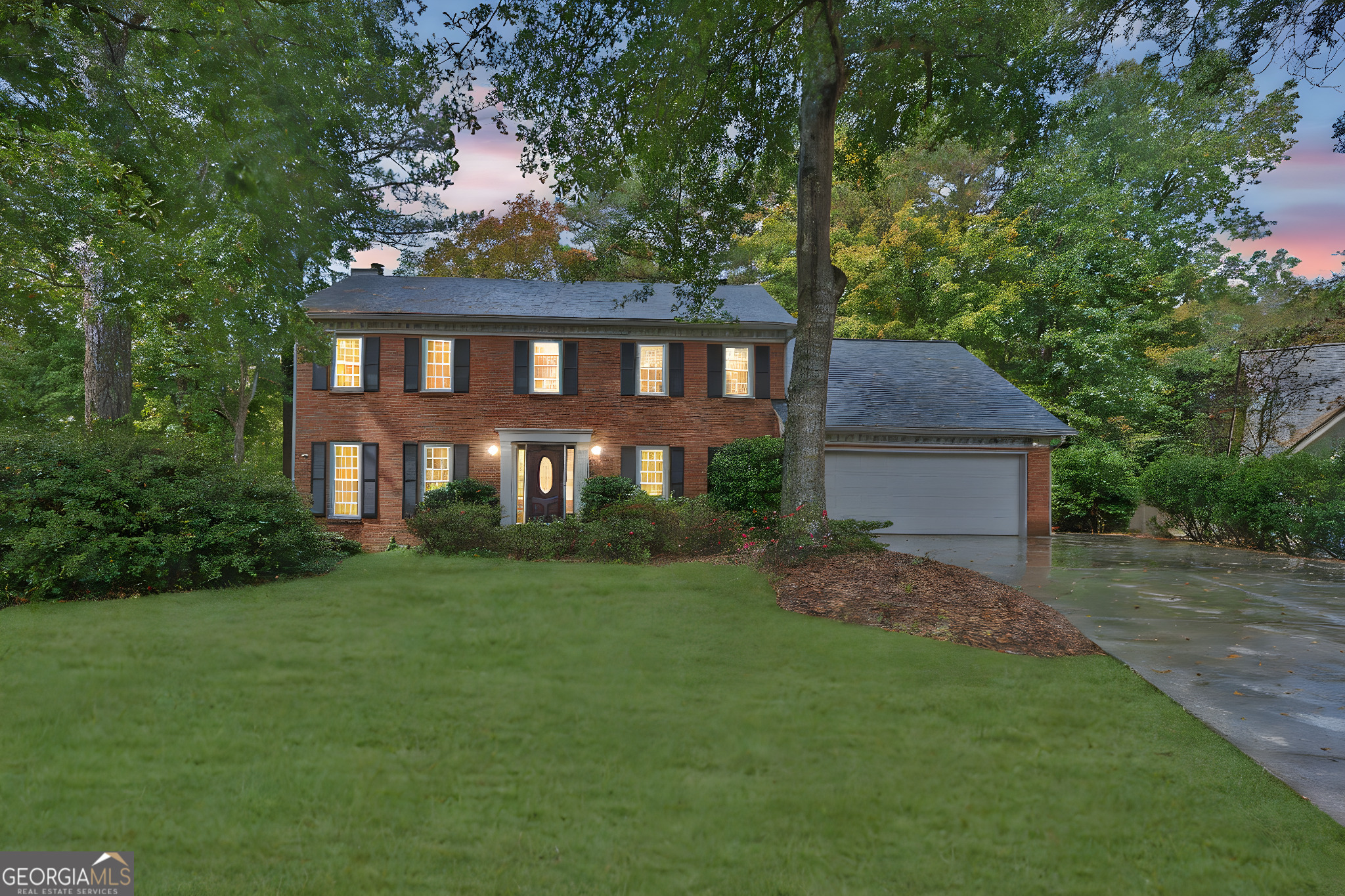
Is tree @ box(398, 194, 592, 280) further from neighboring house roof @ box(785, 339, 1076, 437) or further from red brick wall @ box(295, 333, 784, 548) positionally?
neighboring house roof @ box(785, 339, 1076, 437)

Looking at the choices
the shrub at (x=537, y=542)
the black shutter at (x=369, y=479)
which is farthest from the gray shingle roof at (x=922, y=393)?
the black shutter at (x=369, y=479)

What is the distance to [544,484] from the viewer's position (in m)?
16.5

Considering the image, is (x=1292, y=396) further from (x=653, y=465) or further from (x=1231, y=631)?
(x=653, y=465)

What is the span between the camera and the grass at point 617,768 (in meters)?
2.71

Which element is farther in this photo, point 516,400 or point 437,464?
point 516,400

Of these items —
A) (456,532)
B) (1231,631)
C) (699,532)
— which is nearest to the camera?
(1231,631)

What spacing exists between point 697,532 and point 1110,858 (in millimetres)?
8180

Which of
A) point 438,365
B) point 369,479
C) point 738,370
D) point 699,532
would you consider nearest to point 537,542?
point 699,532

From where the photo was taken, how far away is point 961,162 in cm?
2656

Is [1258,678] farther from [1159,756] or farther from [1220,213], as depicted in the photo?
[1220,213]

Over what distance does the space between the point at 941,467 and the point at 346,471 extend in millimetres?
14668

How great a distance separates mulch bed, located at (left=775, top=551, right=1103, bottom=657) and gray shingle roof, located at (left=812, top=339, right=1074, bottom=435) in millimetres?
7756

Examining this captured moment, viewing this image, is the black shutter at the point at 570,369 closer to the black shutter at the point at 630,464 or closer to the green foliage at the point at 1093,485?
the black shutter at the point at 630,464

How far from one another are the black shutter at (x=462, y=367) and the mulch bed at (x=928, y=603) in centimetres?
1087
